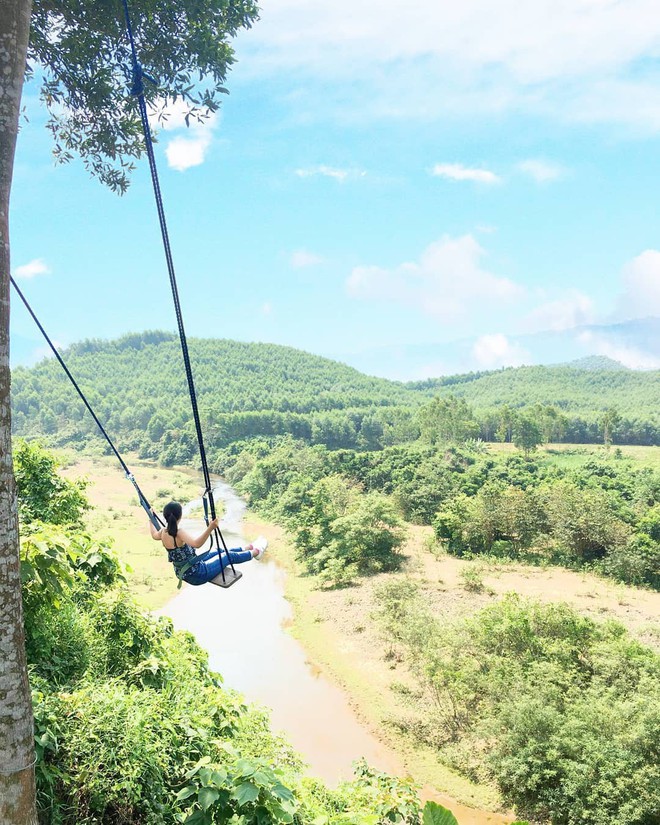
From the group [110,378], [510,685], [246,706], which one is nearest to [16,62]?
[246,706]

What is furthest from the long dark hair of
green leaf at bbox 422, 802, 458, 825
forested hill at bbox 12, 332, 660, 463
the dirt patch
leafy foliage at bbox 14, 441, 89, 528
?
forested hill at bbox 12, 332, 660, 463

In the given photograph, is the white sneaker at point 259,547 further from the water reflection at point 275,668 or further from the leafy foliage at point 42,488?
the leafy foliage at point 42,488

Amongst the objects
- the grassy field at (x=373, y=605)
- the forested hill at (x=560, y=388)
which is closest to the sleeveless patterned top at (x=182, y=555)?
the grassy field at (x=373, y=605)

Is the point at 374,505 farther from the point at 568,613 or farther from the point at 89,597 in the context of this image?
the point at 89,597

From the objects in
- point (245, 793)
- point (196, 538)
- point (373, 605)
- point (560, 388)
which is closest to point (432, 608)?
point (373, 605)

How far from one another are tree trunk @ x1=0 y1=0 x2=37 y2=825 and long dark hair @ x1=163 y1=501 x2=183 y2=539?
7.34 feet

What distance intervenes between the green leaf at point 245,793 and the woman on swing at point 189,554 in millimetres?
2052

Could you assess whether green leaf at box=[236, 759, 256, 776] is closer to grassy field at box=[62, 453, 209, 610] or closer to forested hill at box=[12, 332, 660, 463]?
grassy field at box=[62, 453, 209, 610]

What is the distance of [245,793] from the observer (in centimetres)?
258

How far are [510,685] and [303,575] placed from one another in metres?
11.7

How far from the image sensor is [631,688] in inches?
369

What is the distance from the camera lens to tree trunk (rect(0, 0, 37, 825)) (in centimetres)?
226

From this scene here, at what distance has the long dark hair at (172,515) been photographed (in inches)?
180

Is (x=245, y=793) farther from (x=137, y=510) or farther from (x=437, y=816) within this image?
(x=137, y=510)
